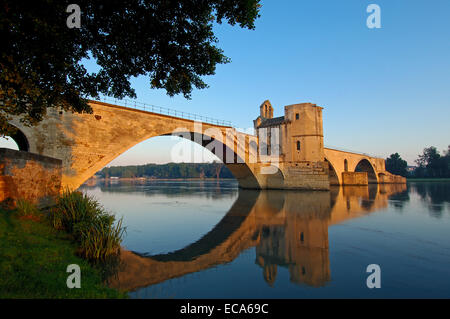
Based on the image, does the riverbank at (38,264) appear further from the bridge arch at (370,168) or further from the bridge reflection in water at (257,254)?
the bridge arch at (370,168)

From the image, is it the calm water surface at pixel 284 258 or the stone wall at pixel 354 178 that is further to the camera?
the stone wall at pixel 354 178

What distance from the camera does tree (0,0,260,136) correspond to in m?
5.94

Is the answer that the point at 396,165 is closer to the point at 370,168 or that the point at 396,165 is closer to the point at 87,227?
the point at 370,168

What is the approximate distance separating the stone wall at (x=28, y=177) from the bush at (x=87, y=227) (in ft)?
6.25

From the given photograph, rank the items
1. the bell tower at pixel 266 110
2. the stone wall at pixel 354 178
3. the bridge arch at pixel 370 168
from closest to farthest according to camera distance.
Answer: the bell tower at pixel 266 110 → the stone wall at pixel 354 178 → the bridge arch at pixel 370 168

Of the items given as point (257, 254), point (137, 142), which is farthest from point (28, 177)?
point (257, 254)

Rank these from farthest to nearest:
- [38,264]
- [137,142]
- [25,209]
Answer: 1. [137,142]
2. [25,209]
3. [38,264]

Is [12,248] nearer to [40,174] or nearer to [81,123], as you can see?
[40,174]

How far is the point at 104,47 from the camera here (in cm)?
788

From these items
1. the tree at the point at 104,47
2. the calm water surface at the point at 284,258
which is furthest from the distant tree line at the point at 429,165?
the tree at the point at 104,47

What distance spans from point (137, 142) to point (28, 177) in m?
10.3

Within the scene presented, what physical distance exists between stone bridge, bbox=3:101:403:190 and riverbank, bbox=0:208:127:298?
6.90 meters

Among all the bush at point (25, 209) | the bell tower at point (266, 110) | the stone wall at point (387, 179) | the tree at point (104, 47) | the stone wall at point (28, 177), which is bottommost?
the stone wall at point (387, 179)

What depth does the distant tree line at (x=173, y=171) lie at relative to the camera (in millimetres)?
128250
